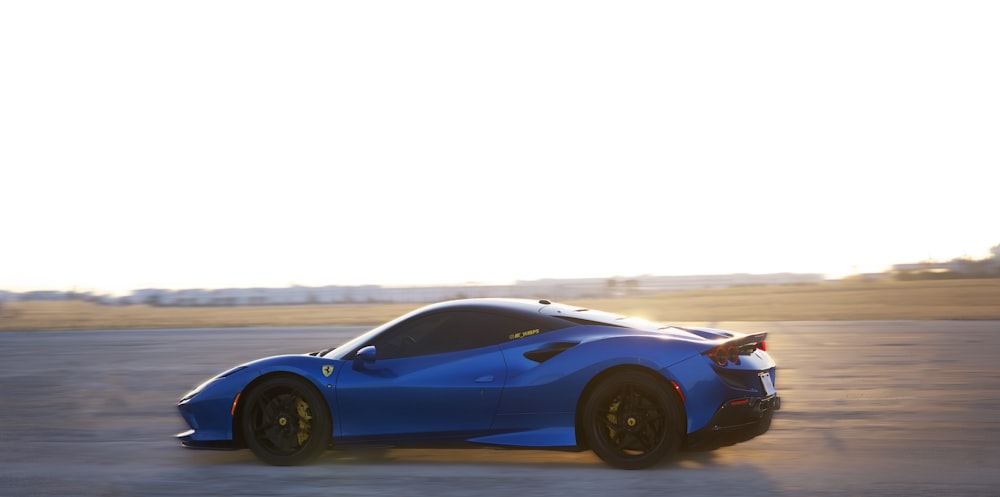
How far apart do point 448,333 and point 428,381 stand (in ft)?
1.18

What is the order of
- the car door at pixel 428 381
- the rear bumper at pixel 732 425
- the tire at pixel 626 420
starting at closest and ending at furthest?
the rear bumper at pixel 732 425 < the tire at pixel 626 420 < the car door at pixel 428 381

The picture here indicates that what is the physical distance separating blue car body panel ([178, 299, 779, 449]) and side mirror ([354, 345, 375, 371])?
15 millimetres

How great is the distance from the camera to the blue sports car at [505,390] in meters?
6.35

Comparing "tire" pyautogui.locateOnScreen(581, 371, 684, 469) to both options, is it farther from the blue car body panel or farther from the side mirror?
the side mirror

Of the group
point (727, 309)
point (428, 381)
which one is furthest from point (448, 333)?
point (727, 309)

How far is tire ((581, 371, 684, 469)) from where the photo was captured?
6375 millimetres

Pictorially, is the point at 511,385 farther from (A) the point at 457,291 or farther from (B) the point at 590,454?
(A) the point at 457,291

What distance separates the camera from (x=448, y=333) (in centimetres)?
680

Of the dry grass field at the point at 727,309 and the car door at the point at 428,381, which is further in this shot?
the dry grass field at the point at 727,309

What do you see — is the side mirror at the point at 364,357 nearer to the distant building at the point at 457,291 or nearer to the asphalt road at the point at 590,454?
the asphalt road at the point at 590,454

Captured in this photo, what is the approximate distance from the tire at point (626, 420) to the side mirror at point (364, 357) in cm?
141

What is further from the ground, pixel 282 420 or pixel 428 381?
pixel 428 381

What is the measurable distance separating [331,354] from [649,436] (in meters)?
2.23

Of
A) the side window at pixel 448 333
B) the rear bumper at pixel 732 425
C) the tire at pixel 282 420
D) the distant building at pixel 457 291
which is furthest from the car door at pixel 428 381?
the distant building at pixel 457 291
